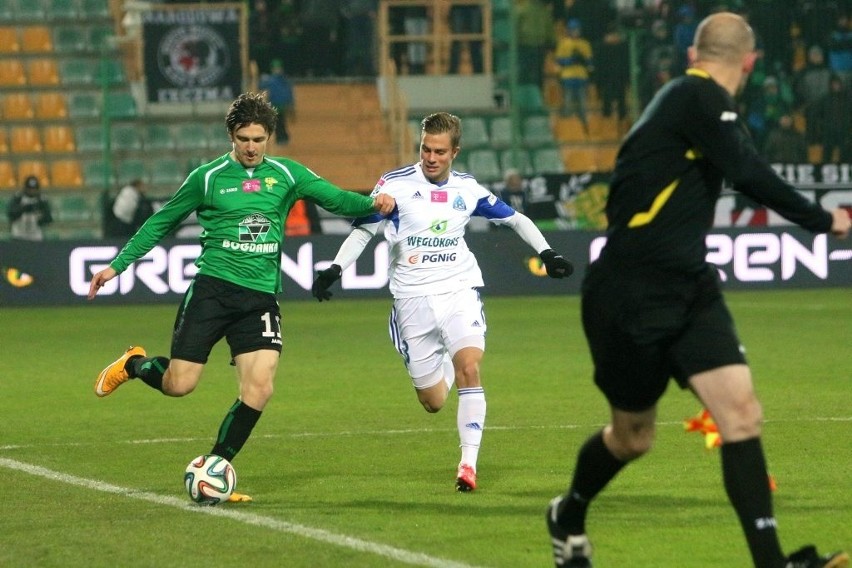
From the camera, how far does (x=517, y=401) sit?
1203 cm

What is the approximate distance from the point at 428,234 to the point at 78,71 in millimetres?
20778

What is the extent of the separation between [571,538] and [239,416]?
244 centimetres

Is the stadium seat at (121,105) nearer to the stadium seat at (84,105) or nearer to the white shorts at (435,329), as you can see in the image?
the stadium seat at (84,105)

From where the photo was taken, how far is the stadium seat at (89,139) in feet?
89.2

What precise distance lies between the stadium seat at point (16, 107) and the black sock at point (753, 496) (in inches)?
927

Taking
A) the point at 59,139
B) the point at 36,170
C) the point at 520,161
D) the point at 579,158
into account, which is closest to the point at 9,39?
the point at 59,139

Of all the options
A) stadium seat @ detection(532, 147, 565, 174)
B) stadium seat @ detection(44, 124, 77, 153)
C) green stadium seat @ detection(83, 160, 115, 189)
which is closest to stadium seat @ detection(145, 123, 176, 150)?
green stadium seat @ detection(83, 160, 115, 189)

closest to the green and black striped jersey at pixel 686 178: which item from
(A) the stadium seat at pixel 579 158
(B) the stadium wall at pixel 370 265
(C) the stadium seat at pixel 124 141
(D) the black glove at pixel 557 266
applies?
(D) the black glove at pixel 557 266

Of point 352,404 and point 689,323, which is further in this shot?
point 352,404

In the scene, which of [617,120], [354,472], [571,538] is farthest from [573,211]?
[571,538]

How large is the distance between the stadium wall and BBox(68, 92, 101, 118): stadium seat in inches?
269

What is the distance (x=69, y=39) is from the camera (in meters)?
28.9

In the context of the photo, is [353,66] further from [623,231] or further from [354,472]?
[623,231]

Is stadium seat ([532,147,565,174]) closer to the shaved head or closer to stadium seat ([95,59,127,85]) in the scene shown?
stadium seat ([95,59,127,85])
